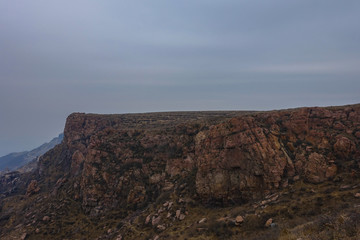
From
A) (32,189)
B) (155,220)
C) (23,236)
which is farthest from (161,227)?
(32,189)

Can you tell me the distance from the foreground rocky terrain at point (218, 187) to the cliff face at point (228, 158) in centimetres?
14

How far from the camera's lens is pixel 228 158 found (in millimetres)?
31000

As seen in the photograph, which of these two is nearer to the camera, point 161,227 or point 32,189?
point 161,227

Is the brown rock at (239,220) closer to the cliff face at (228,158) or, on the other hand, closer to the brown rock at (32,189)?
the cliff face at (228,158)

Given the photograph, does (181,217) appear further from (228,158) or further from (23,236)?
(23,236)

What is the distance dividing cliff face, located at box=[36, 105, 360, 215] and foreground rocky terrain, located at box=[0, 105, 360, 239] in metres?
0.14

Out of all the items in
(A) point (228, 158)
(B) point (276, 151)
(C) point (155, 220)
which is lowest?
(C) point (155, 220)

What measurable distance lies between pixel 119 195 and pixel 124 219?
593 centimetres

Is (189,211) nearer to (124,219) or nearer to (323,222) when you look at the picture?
(124,219)

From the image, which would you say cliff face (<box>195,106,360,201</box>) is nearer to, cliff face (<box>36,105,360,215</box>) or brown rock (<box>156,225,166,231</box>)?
cliff face (<box>36,105,360,215</box>)

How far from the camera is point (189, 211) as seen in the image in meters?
29.1

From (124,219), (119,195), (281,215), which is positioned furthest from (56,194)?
(281,215)

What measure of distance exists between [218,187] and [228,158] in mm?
4753

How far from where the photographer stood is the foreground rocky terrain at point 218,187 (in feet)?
68.8
